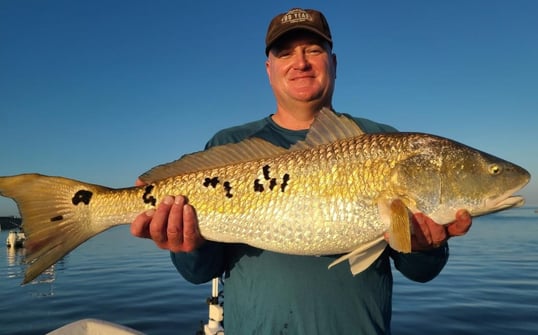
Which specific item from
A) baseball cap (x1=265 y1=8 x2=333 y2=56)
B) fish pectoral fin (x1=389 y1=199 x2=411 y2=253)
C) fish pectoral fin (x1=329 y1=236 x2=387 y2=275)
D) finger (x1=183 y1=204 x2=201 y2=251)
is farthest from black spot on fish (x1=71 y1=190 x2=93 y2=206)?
fish pectoral fin (x1=389 y1=199 x2=411 y2=253)

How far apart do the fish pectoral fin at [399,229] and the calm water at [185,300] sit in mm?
5916

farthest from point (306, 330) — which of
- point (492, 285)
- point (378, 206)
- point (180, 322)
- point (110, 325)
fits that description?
point (492, 285)

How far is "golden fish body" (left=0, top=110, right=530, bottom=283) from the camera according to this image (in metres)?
3.54

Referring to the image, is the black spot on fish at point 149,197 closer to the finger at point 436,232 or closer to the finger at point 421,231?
the finger at point 421,231

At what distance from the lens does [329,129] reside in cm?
382

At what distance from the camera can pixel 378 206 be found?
11.5 feet

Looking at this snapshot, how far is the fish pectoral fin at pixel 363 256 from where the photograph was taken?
3471 mm

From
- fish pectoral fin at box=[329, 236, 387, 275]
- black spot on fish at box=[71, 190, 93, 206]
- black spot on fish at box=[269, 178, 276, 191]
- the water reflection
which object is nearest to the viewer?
fish pectoral fin at box=[329, 236, 387, 275]

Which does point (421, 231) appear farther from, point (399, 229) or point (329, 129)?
point (329, 129)

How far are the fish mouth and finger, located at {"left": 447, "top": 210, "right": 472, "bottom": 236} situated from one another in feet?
0.44

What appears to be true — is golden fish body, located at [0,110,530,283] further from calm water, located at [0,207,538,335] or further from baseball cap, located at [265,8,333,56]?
calm water, located at [0,207,538,335]

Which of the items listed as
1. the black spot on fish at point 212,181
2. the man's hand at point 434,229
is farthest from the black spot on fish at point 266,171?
the man's hand at point 434,229

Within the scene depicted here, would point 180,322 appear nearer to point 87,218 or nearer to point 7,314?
point 7,314

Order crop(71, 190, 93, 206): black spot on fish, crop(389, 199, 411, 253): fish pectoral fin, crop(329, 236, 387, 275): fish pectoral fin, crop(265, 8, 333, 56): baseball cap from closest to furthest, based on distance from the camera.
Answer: crop(389, 199, 411, 253): fish pectoral fin → crop(329, 236, 387, 275): fish pectoral fin → crop(71, 190, 93, 206): black spot on fish → crop(265, 8, 333, 56): baseball cap
